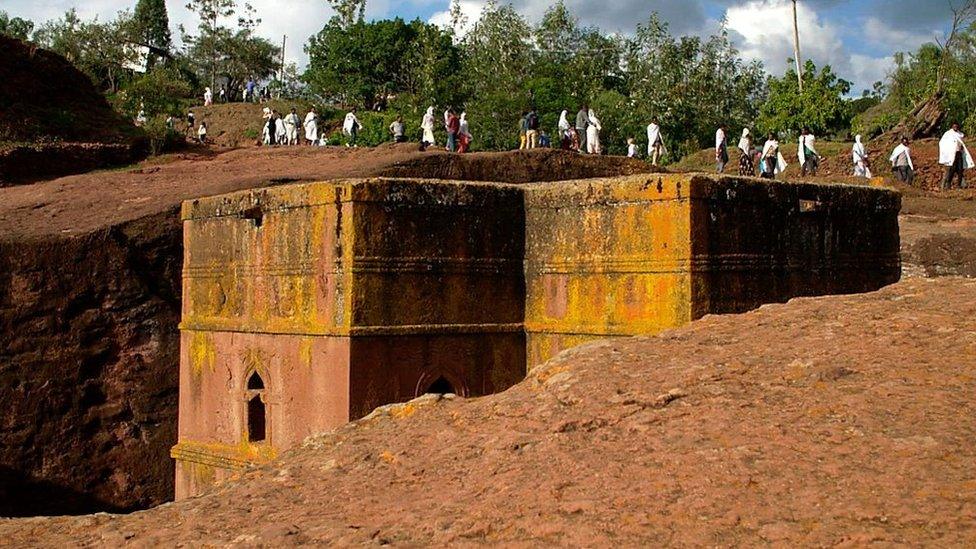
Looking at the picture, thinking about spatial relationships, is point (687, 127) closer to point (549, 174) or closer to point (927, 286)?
point (549, 174)

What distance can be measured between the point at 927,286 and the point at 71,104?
16.1 meters

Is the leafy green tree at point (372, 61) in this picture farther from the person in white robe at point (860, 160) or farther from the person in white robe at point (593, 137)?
the person in white robe at point (860, 160)

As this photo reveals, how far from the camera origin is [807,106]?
2762cm

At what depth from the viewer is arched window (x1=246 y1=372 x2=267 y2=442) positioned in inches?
320

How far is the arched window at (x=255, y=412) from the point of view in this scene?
8125mm

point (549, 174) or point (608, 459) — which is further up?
point (549, 174)

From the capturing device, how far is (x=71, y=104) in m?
19.1

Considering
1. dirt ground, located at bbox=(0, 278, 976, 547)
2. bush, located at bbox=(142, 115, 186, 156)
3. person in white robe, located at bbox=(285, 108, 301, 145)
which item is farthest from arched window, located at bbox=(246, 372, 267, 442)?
person in white robe, located at bbox=(285, 108, 301, 145)

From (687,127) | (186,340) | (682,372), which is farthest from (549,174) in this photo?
(687,127)

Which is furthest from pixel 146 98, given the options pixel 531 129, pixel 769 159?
pixel 769 159

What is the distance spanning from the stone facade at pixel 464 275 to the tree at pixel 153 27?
139ft

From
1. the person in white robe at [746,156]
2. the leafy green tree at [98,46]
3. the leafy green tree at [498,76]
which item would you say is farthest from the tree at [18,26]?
the person in white robe at [746,156]

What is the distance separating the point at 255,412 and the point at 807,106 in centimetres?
2219

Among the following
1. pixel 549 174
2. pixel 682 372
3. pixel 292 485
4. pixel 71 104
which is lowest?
pixel 292 485
